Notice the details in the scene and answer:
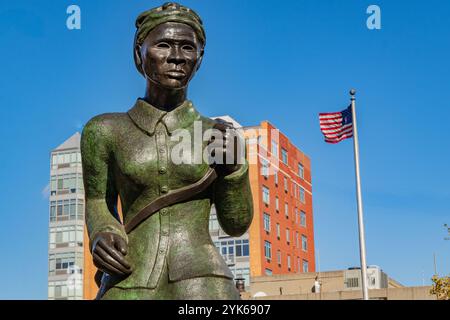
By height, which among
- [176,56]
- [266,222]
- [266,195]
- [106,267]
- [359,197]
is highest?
[266,195]

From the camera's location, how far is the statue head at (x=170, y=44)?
5.64m

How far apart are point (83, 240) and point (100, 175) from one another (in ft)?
193

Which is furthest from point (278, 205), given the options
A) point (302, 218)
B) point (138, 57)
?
point (138, 57)

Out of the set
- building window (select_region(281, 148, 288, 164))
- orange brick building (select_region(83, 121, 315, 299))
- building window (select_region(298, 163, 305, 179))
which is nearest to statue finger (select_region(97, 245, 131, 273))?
orange brick building (select_region(83, 121, 315, 299))

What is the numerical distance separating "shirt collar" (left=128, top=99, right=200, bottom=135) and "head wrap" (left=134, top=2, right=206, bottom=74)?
0.33 m

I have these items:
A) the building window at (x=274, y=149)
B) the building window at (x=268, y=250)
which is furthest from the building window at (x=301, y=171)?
the building window at (x=268, y=250)

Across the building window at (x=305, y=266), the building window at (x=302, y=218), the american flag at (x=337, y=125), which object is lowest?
the american flag at (x=337, y=125)

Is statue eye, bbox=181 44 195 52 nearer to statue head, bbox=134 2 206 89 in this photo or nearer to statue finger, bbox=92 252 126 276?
statue head, bbox=134 2 206 89

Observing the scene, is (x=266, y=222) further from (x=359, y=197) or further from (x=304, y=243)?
(x=359, y=197)

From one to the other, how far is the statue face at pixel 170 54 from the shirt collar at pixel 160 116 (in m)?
0.20

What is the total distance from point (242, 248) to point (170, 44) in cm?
6044

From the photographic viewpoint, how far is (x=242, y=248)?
6556 centimetres

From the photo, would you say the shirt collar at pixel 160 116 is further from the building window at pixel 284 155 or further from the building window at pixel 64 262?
the building window at pixel 284 155

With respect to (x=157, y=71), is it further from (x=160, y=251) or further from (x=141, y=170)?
(x=160, y=251)
